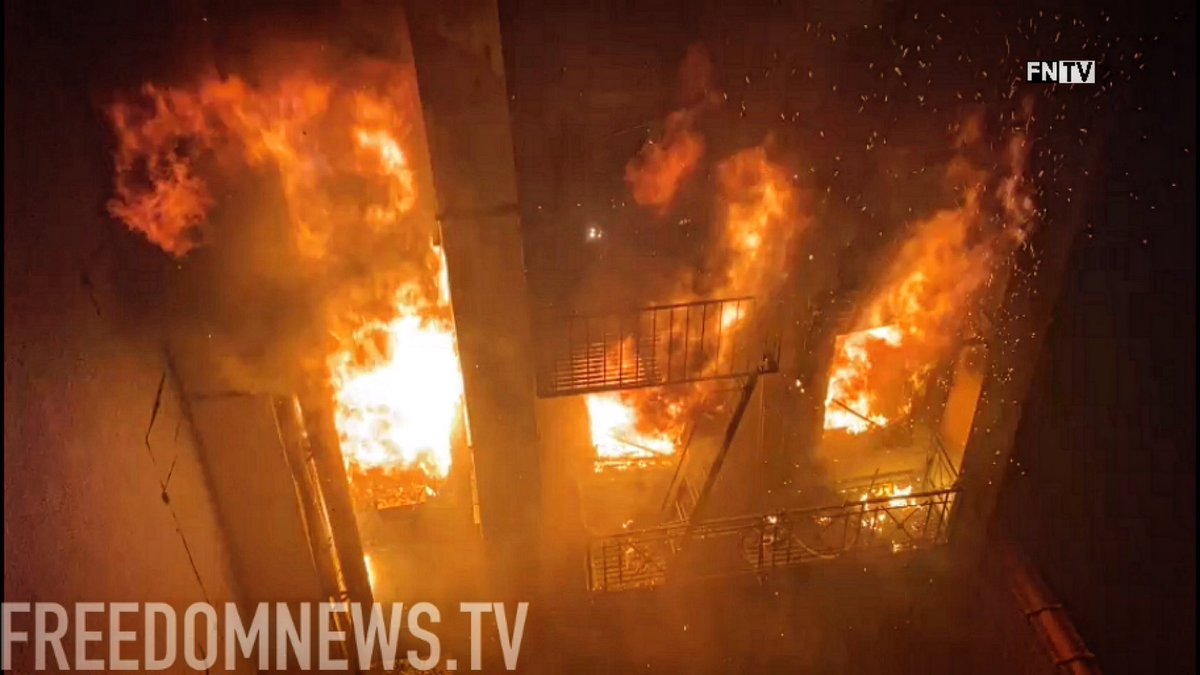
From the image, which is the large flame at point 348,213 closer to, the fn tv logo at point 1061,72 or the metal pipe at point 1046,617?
the fn tv logo at point 1061,72

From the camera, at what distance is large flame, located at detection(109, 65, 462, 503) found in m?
4.75

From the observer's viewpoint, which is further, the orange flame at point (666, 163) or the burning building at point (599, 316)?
the orange flame at point (666, 163)

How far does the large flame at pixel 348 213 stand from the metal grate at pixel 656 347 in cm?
88

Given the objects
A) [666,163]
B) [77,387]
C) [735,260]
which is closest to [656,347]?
[735,260]

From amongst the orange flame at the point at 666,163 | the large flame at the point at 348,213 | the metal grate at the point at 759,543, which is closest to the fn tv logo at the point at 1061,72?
the orange flame at the point at 666,163

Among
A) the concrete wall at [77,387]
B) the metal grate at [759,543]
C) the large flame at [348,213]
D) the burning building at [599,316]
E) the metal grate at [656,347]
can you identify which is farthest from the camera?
the metal grate at [759,543]

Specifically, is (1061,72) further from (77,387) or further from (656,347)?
(77,387)

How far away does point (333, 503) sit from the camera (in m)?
6.06

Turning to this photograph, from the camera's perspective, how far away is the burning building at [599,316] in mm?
4992

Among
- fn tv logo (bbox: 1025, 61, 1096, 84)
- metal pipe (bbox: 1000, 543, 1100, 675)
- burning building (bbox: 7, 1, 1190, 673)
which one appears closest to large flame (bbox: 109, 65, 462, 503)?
burning building (bbox: 7, 1, 1190, 673)

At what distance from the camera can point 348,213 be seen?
5.49 metres

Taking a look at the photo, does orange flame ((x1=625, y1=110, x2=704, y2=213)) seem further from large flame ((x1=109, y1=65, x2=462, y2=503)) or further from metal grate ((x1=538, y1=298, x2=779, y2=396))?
large flame ((x1=109, y1=65, x2=462, y2=503))

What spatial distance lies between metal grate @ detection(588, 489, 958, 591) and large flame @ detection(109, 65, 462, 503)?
1.89m

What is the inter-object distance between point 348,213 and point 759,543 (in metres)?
4.61
